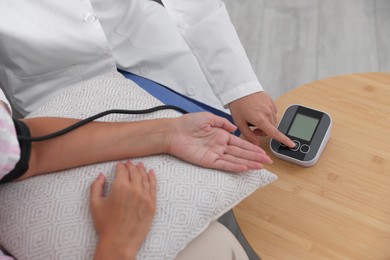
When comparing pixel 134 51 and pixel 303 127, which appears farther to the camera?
pixel 134 51

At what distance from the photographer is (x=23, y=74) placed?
3.89 feet

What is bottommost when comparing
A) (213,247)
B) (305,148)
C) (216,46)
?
(213,247)

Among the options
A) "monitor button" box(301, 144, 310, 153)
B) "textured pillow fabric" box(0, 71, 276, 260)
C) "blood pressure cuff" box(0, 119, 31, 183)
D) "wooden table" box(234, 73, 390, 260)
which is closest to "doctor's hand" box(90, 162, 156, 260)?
"textured pillow fabric" box(0, 71, 276, 260)

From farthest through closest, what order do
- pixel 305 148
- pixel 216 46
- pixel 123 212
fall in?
A: pixel 216 46 < pixel 305 148 < pixel 123 212

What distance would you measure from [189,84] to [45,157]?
440 mm

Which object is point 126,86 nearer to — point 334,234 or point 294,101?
point 294,101

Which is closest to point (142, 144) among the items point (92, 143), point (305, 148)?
point (92, 143)

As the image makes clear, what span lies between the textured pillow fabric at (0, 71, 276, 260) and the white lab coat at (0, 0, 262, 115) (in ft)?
0.95

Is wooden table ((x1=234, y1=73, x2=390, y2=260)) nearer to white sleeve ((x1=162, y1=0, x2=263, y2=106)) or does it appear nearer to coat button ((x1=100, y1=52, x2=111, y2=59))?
white sleeve ((x1=162, y1=0, x2=263, y2=106))

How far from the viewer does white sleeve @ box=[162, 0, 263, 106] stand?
3.81 feet

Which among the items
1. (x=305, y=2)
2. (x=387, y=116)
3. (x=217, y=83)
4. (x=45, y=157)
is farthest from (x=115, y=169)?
(x=305, y=2)

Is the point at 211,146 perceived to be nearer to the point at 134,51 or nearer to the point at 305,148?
the point at 305,148

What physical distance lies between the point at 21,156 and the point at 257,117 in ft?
1.51

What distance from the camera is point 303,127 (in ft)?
3.61
